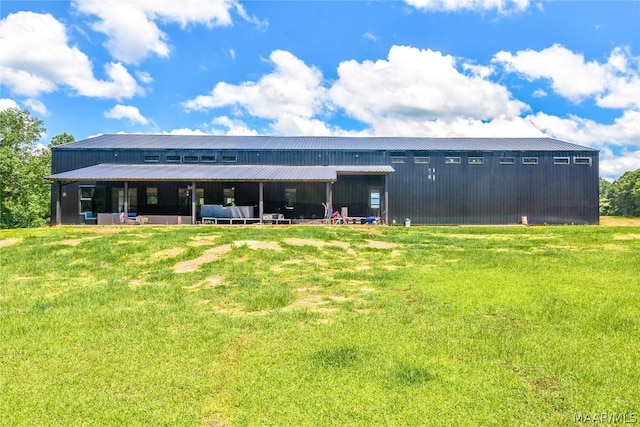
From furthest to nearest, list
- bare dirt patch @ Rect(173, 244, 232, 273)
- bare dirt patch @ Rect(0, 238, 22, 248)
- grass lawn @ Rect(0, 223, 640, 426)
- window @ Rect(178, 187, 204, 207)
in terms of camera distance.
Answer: window @ Rect(178, 187, 204, 207), bare dirt patch @ Rect(0, 238, 22, 248), bare dirt patch @ Rect(173, 244, 232, 273), grass lawn @ Rect(0, 223, 640, 426)

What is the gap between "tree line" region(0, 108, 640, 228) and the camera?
130 ft

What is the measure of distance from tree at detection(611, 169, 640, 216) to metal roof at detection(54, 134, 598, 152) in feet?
85.6

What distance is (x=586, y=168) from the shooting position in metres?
26.5

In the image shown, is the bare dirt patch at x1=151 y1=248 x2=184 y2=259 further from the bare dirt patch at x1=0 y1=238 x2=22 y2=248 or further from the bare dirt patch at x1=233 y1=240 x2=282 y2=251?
the bare dirt patch at x1=0 y1=238 x2=22 y2=248

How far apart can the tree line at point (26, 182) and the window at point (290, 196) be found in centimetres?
1874

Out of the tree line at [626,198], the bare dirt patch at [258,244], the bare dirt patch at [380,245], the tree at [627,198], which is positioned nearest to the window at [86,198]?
the bare dirt patch at [258,244]

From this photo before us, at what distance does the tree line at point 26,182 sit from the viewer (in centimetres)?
3955

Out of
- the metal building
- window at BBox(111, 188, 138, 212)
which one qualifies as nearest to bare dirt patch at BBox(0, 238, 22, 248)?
the metal building

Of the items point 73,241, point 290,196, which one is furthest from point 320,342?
point 290,196

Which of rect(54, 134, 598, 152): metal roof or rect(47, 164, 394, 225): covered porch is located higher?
rect(54, 134, 598, 152): metal roof

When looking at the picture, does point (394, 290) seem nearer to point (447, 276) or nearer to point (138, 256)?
point (447, 276)

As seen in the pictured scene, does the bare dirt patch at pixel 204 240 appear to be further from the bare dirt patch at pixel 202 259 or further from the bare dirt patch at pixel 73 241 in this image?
the bare dirt patch at pixel 73 241

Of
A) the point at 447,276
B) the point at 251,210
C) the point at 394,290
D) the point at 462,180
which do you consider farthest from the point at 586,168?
the point at 394,290

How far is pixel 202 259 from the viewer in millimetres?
11594
